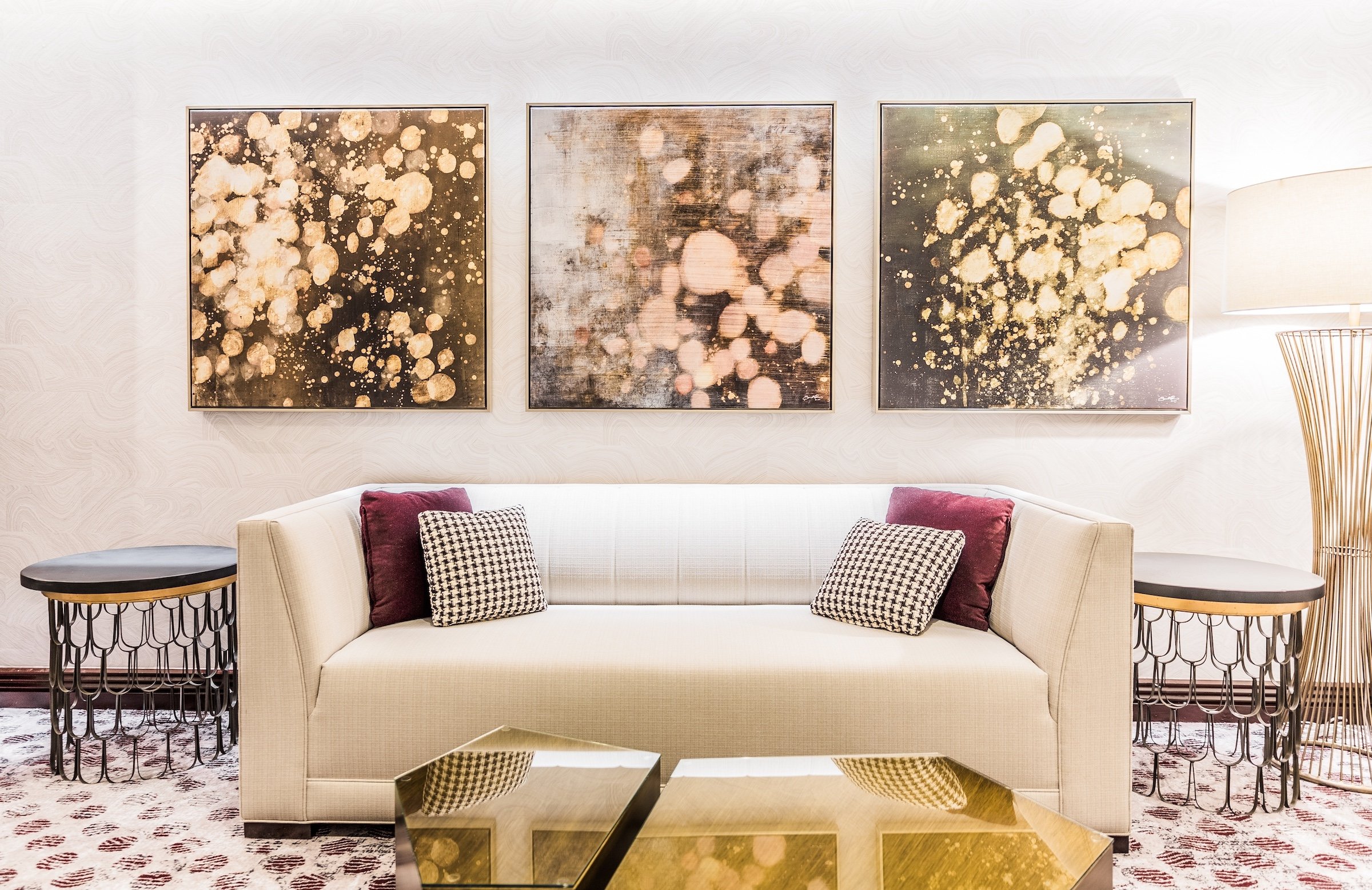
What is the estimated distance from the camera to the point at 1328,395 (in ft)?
7.77

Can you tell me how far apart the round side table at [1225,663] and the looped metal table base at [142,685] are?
103 inches

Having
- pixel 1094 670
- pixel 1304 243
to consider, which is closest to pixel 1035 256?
pixel 1304 243

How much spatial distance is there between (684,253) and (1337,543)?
7.30 feet

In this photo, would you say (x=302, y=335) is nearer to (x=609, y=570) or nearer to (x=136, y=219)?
(x=136, y=219)

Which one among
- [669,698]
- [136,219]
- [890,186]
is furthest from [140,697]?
[890,186]

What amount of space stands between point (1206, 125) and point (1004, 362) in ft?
3.54

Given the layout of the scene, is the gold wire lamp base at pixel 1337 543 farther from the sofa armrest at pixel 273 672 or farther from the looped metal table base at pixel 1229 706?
the sofa armrest at pixel 273 672

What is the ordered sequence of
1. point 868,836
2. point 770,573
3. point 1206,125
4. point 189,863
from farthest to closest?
point 1206,125, point 770,573, point 189,863, point 868,836

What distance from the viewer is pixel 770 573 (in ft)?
8.32

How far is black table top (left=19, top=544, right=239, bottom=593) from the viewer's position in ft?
7.07

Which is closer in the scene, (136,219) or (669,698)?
(669,698)

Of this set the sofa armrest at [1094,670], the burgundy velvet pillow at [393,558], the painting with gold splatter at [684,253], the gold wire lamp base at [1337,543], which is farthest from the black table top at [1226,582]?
the burgundy velvet pillow at [393,558]

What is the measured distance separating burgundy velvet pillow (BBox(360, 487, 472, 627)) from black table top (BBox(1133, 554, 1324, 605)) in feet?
6.54

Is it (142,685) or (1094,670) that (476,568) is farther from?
(1094,670)
